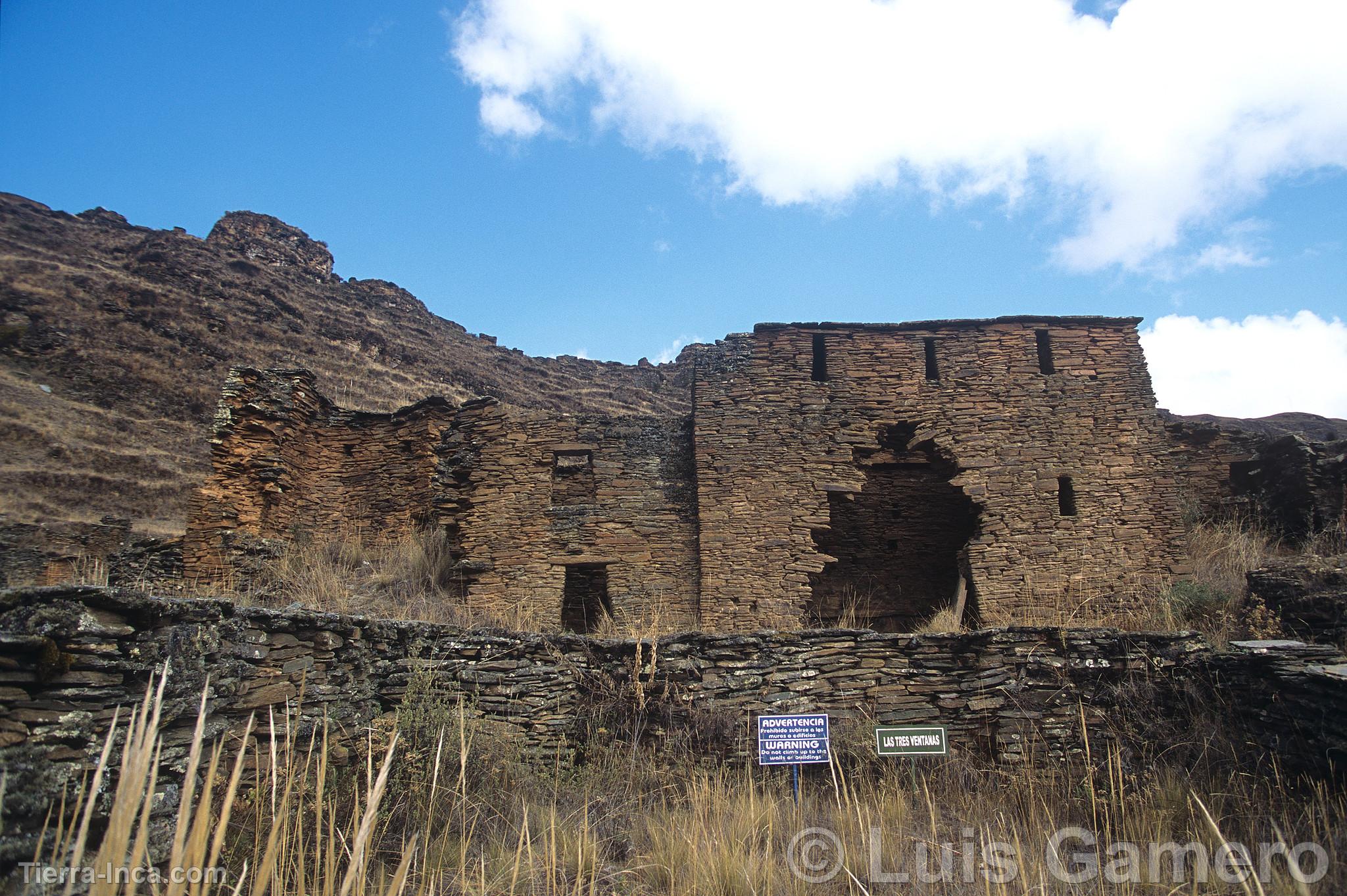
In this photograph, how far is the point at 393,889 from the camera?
1.74 m

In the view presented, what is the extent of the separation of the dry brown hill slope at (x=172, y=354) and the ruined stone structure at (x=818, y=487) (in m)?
16.8

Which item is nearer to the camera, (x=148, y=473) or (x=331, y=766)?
(x=331, y=766)

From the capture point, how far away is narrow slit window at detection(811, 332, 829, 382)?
13211 millimetres

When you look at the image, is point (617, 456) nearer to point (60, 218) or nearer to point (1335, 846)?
point (1335, 846)

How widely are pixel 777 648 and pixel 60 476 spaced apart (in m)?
29.7

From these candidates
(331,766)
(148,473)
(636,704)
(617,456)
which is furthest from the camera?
(148,473)

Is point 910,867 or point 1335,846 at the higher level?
point 1335,846

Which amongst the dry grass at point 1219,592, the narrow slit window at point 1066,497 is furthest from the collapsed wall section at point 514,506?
the dry grass at point 1219,592

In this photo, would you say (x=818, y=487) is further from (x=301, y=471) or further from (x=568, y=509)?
(x=301, y=471)

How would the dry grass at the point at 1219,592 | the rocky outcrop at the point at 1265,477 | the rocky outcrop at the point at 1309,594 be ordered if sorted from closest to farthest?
the rocky outcrop at the point at 1309,594
the dry grass at the point at 1219,592
the rocky outcrop at the point at 1265,477

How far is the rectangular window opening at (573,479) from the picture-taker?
1331 cm

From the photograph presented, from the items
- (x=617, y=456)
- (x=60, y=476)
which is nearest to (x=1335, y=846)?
(x=617, y=456)

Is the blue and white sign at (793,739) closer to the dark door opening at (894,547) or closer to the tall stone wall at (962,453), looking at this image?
the tall stone wall at (962,453)

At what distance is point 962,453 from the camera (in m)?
12.5
